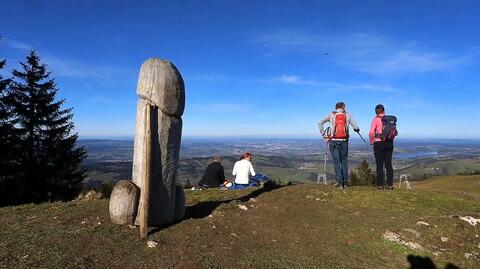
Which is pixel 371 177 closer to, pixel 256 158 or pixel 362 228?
pixel 362 228

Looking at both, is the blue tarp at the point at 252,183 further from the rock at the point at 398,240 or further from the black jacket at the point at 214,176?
the rock at the point at 398,240

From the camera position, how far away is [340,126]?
1451cm

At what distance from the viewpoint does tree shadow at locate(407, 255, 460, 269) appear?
8.89 metres

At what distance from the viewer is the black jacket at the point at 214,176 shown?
719 inches

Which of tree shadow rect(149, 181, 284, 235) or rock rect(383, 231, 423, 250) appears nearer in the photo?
rock rect(383, 231, 423, 250)

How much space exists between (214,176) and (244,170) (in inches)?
83.8

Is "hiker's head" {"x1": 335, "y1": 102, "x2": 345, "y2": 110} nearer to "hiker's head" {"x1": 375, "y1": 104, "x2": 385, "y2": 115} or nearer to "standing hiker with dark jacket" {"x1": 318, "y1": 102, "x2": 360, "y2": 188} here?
"standing hiker with dark jacket" {"x1": 318, "y1": 102, "x2": 360, "y2": 188}

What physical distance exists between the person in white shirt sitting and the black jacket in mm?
1529

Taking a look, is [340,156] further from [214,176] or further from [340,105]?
[214,176]

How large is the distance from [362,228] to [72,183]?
25.1 meters

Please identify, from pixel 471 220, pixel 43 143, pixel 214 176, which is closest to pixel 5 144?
pixel 43 143

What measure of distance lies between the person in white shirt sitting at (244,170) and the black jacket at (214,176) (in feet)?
5.02

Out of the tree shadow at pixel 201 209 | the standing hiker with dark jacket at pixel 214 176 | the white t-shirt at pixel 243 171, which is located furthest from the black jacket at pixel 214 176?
the tree shadow at pixel 201 209

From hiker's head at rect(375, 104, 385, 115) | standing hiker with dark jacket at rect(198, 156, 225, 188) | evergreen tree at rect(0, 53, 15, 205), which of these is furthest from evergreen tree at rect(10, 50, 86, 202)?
hiker's head at rect(375, 104, 385, 115)
